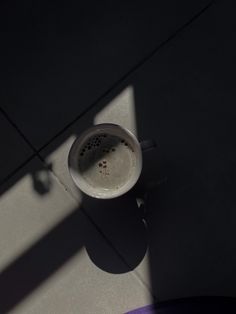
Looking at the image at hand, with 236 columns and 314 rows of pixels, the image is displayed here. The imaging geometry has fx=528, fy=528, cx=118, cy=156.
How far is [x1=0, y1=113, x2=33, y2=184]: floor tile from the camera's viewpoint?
2125 mm

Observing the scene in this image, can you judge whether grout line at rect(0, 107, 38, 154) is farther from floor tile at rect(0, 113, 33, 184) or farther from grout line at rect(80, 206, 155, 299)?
grout line at rect(80, 206, 155, 299)

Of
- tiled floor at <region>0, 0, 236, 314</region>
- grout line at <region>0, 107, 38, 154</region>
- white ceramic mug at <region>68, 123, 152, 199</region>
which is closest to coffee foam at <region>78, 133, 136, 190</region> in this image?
white ceramic mug at <region>68, 123, 152, 199</region>

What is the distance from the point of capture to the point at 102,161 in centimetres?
184

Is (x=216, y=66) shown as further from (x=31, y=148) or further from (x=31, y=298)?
(x=31, y=298)

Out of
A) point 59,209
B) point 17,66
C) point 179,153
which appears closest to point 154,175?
point 179,153

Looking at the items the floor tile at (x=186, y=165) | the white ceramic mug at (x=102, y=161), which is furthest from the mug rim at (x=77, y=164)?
the floor tile at (x=186, y=165)

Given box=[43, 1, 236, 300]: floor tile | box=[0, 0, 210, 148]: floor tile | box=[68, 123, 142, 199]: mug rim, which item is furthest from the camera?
box=[0, 0, 210, 148]: floor tile

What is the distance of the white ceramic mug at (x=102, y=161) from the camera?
1814 mm

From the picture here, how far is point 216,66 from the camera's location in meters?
2.12

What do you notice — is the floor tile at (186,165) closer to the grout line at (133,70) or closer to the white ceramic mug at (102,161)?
the grout line at (133,70)

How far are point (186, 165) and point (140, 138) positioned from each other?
0.69 ft

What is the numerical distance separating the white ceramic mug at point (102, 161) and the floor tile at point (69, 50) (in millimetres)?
328

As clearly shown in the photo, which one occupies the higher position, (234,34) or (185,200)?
(234,34)

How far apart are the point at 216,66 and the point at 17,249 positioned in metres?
1.08
